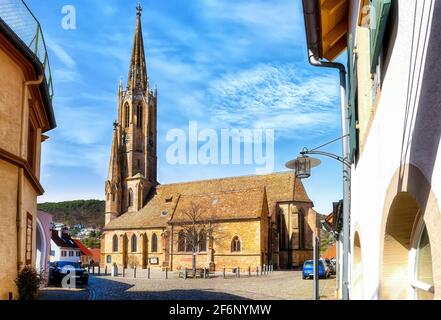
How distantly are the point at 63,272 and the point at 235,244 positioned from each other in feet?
93.3

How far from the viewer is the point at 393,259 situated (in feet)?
10.5

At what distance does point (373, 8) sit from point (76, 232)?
3979 inches

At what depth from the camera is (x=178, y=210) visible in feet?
187

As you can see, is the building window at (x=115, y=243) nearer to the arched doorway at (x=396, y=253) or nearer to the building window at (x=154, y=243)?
the building window at (x=154, y=243)

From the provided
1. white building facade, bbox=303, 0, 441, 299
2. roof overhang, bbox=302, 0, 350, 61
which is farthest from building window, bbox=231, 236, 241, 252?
white building facade, bbox=303, 0, 441, 299

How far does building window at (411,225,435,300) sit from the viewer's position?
2.67 m

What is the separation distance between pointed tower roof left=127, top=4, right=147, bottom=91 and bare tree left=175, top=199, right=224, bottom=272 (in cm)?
2365

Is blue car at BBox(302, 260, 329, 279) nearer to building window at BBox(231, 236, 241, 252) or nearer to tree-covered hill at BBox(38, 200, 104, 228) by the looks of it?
building window at BBox(231, 236, 241, 252)

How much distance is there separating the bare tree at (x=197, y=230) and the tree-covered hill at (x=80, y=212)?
168 ft

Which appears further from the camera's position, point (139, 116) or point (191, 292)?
point (139, 116)

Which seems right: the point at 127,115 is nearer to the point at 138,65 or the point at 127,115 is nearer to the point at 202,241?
the point at 138,65

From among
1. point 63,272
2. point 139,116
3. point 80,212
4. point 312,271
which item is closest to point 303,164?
point 63,272

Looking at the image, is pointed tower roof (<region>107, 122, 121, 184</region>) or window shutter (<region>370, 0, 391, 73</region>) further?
pointed tower roof (<region>107, 122, 121, 184</region>)
